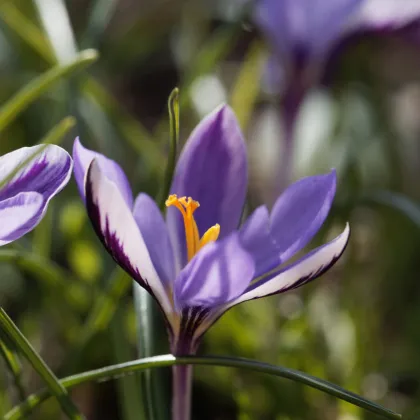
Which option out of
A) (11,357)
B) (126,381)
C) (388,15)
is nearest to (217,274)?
(11,357)

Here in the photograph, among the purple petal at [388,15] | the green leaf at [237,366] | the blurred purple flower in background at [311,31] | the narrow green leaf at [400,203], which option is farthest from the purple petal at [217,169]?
the purple petal at [388,15]

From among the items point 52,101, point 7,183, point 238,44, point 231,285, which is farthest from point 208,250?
point 238,44

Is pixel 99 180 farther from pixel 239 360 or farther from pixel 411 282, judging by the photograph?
pixel 411 282

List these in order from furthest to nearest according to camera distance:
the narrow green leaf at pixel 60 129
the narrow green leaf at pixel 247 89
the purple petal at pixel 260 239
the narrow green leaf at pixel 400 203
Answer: the narrow green leaf at pixel 247 89 → the narrow green leaf at pixel 400 203 → the narrow green leaf at pixel 60 129 → the purple petal at pixel 260 239

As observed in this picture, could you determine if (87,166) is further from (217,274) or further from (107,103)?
(107,103)

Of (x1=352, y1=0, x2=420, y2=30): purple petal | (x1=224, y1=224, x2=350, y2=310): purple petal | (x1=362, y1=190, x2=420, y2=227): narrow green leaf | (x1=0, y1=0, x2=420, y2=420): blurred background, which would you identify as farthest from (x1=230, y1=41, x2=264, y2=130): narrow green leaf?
(x1=224, y1=224, x2=350, y2=310): purple petal

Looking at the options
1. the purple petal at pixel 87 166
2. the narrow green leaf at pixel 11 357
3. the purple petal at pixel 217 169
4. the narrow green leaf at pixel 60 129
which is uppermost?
the narrow green leaf at pixel 60 129

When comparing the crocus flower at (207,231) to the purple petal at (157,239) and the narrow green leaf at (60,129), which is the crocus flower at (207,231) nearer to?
the purple petal at (157,239)
